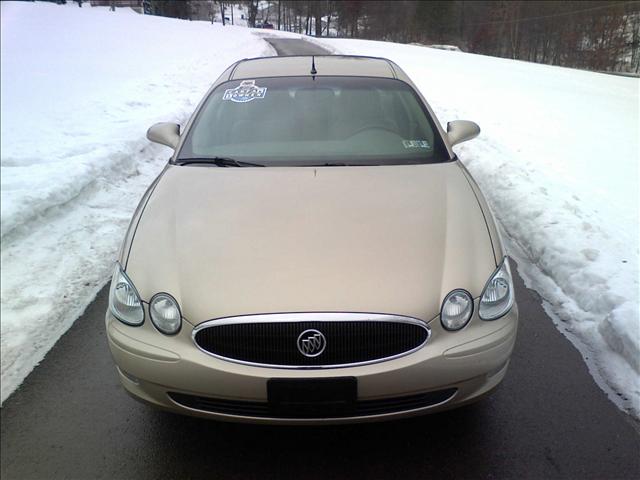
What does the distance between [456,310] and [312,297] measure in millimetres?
619

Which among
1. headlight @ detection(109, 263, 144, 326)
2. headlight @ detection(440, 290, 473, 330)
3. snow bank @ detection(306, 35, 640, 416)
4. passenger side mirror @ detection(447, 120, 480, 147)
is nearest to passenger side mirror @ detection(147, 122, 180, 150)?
headlight @ detection(109, 263, 144, 326)

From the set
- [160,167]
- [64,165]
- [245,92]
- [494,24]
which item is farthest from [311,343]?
[494,24]

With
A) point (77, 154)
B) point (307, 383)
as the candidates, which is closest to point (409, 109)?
point (307, 383)

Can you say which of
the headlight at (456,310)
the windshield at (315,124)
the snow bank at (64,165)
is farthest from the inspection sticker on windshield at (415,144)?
the snow bank at (64,165)

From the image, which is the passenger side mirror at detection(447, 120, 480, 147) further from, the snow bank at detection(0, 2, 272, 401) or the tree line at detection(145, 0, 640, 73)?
the tree line at detection(145, 0, 640, 73)

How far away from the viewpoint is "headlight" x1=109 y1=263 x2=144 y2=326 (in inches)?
91.9

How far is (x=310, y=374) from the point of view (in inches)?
83.6

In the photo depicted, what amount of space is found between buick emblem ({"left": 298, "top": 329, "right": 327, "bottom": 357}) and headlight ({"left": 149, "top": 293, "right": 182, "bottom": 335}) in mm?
528

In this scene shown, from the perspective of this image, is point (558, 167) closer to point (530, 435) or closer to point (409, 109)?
point (409, 109)

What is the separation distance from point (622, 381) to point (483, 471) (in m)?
1.13

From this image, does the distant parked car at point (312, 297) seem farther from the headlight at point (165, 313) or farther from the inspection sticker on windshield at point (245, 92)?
the inspection sticker on windshield at point (245, 92)

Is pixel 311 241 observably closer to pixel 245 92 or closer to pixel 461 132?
pixel 245 92

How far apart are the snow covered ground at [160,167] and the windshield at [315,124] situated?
1459 mm

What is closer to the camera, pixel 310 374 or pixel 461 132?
pixel 310 374
